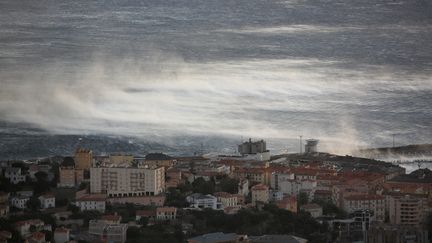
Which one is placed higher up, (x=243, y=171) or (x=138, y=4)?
(x=138, y=4)

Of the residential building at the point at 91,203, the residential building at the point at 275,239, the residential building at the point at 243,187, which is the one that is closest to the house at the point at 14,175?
the residential building at the point at 91,203

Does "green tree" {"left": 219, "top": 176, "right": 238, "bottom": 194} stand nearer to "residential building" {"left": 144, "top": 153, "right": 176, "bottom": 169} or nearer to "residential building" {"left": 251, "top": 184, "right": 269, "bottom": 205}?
"residential building" {"left": 251, "top": 184, "right": 269, "bottom": 205}

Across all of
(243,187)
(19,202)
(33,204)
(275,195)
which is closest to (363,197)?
(275,195)

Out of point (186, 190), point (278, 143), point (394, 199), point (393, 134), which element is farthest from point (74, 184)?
point (393, 134)

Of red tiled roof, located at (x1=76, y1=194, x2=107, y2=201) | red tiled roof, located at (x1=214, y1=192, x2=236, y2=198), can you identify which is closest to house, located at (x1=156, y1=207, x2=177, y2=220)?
red tiled roof, located at (x1=76, y1=194, x2=107, y2=201)

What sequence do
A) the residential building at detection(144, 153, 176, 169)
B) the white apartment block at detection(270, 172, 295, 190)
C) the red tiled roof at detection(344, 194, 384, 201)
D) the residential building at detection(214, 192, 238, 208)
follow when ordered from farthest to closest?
the residential building at detection(144, 153, 176, 169), the white apartment block at detection(270, 172, 295, 190), the red tiled roof at detection(344, 194, 384, 201), the residential building at detection(214, 192, 238, 208)

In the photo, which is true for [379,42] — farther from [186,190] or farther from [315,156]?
[186,190]
